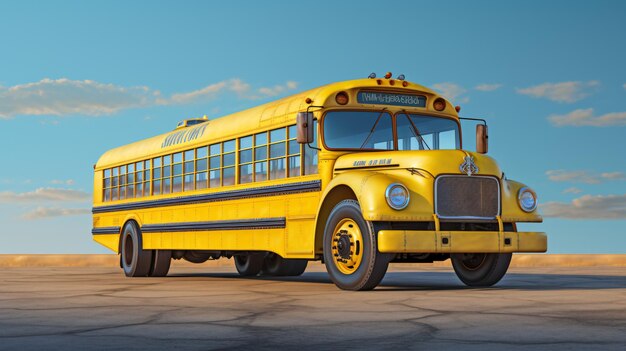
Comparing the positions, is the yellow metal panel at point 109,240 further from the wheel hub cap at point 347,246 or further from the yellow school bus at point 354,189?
the wheel hub cap at point 347,246

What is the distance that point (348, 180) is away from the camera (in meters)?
9.12

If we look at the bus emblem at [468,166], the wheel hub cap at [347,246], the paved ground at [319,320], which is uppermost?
the bus emblem at [468,166]

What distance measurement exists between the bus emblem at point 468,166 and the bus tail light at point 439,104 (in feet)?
5.05

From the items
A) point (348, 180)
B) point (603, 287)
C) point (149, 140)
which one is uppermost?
point (149, 140)

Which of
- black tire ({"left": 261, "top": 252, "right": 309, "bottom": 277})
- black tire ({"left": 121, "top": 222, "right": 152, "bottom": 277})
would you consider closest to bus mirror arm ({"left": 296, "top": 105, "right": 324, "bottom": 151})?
black tire ({"left": 261, "top": 252, "right": 309, "bottom": 277})

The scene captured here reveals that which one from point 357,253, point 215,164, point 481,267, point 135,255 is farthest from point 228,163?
point 481,267

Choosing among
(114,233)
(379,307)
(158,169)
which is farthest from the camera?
(114,233)

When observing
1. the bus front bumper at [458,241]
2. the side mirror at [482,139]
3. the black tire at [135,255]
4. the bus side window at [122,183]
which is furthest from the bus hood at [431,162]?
the bus side window at [122,183]

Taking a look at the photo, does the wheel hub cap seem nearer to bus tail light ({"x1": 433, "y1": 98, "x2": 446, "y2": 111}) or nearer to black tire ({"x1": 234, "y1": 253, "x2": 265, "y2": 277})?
bus tail light ({"x1": 433, "y1": 98, "x2": 446, "y2": 111})

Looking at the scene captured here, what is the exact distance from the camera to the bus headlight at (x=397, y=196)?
8.72 m

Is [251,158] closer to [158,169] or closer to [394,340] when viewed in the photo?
[158,169]

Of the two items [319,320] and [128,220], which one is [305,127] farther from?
[128,220]

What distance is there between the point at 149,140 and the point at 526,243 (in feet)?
25.8

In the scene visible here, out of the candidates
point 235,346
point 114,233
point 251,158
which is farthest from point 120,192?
point 235,346
